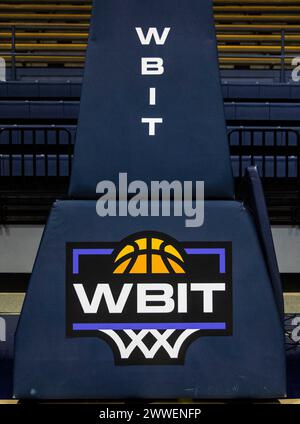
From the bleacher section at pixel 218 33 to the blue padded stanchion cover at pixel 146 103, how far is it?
23.4ft

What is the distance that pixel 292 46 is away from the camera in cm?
1030

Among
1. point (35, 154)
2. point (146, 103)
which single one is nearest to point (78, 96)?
point (35, 154)

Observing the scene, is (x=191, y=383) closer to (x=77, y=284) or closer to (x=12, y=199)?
(x=77, y=284)

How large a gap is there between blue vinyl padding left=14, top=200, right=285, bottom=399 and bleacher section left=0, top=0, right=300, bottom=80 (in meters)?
7.32

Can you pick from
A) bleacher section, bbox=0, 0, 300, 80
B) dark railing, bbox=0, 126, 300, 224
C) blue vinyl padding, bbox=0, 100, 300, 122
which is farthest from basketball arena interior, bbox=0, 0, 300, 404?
bleacher section, bbox=0, 0, 300, 80

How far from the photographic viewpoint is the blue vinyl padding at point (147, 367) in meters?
2.35

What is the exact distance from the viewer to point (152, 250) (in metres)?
2.42

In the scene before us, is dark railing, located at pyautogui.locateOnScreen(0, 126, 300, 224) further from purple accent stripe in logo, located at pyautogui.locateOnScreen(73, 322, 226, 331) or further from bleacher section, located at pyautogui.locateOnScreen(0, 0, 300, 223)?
purple accent stripe in logo, located at pyautogui.locateOnScreen(73, 322, 226, 331)

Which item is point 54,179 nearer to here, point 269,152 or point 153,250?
point 269,152

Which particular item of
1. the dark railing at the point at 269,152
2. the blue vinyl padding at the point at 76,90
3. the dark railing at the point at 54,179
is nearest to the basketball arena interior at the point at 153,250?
the dark railing at the point at 54,179

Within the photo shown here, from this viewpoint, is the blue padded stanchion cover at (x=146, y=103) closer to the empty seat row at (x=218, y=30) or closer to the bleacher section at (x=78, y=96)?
the bleacher section at (x=78, y=96)

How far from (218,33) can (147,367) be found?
28.6ft

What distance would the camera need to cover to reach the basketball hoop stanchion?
2357mm
